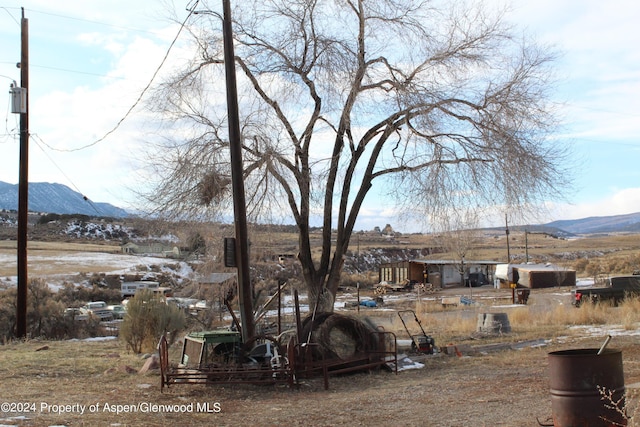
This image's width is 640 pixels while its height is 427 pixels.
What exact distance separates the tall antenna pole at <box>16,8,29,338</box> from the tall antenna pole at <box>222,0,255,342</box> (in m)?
8.45

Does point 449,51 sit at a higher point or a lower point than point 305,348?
higher

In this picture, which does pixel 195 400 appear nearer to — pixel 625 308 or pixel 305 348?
pixel 305 348

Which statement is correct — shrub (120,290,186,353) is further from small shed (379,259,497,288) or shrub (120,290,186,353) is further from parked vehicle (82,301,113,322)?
small shed (379,259,497,288)

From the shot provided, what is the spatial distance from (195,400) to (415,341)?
6.90 m

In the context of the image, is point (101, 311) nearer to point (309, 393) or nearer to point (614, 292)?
point (614, 292)

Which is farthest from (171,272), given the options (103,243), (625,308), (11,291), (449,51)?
(449,51)

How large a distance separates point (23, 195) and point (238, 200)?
9083 mm

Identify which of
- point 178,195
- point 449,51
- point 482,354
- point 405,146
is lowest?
point 482,354

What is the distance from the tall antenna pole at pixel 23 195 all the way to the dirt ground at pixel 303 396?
15.6ft

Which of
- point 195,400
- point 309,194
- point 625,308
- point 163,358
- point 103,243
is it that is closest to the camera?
point 195,400

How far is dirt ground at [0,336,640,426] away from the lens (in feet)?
27.5

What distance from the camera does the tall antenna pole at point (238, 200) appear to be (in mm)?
12312

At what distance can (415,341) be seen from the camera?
15.7 m

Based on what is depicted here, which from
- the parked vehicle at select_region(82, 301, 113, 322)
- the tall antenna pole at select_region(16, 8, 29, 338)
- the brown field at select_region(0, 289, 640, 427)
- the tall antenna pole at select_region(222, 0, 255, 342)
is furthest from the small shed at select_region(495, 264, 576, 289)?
the tall antenna pole at select_region(222, 0, 255, 342)
